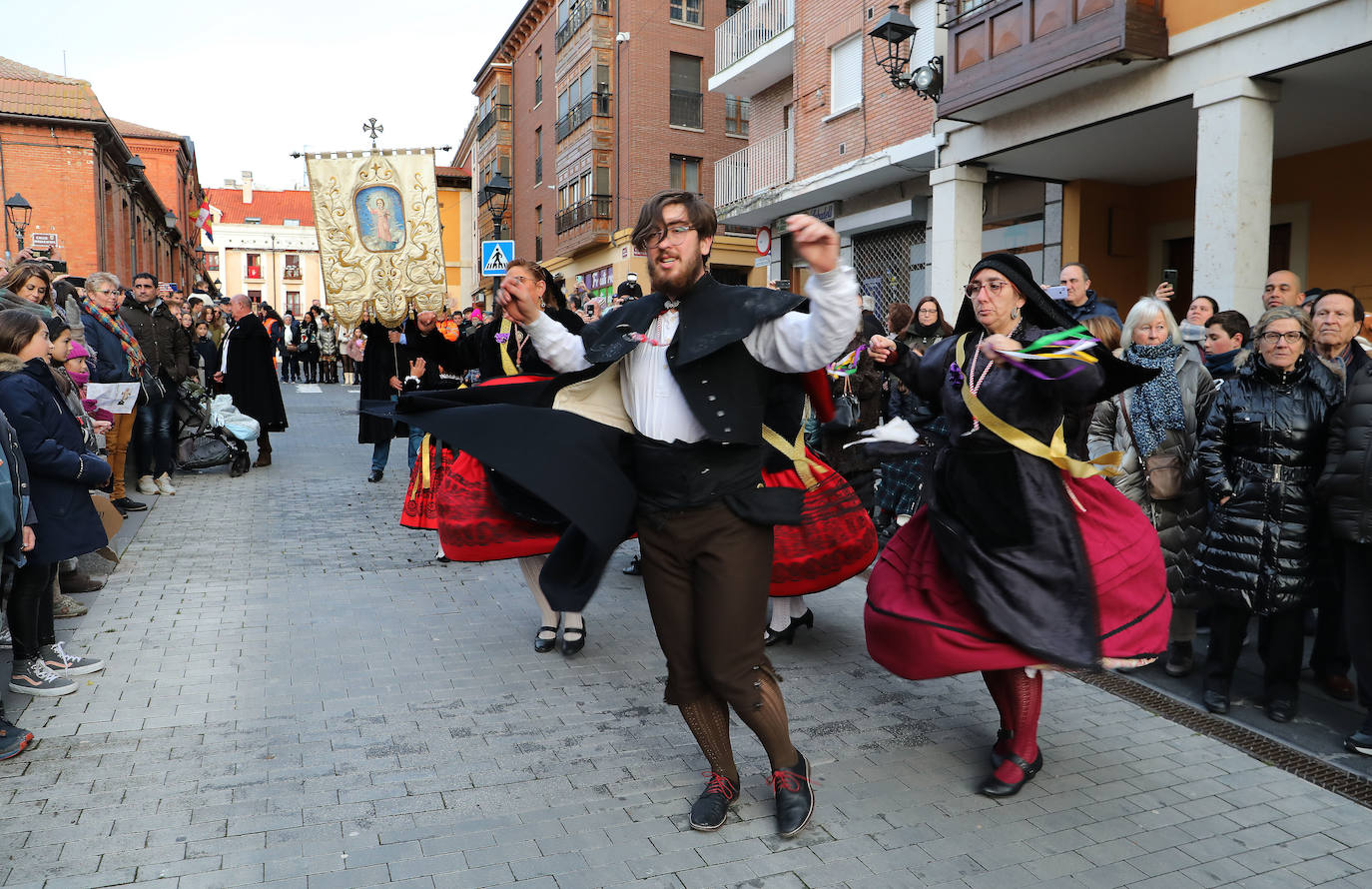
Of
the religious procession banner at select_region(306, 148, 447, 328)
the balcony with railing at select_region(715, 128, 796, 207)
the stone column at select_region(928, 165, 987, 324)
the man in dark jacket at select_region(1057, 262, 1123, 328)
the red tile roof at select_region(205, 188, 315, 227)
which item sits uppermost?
the red tile roof at select_region(205, 188, 315, 227)

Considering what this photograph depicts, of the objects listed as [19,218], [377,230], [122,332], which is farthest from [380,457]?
[19,218]

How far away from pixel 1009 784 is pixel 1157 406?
238 cm

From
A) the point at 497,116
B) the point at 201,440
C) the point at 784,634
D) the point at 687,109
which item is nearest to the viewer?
the point at 784,634

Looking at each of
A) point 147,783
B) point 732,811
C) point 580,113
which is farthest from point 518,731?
point 580,113

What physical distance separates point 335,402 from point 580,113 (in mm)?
16385

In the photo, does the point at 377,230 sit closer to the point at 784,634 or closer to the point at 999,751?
the point at 784,634

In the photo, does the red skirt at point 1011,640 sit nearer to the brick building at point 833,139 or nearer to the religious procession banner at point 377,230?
the religious procession banner at point 377,230

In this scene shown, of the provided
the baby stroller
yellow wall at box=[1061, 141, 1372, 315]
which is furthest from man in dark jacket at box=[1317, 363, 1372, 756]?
the baby stroller

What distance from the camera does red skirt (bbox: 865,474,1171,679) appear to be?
349cm

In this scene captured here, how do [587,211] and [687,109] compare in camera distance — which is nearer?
[687,109]

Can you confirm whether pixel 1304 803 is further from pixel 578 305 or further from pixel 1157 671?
pixel 578 305

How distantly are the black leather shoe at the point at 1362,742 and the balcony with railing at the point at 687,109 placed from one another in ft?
99.0

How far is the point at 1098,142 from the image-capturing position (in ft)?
41.9

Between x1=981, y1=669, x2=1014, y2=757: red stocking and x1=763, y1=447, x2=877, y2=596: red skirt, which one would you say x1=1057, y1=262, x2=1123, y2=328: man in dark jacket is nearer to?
x1=763, y1=447, x2=877, y2=596: red skirt
